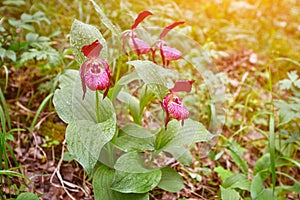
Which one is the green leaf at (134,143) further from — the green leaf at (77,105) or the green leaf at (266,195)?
the green leaf at (266,195)

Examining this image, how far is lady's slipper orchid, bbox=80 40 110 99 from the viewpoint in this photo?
0.98 m

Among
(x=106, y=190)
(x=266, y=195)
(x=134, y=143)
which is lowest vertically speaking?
(x=266, y=195)

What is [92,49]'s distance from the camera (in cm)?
99

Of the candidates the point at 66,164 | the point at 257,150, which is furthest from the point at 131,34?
the point at 257,150

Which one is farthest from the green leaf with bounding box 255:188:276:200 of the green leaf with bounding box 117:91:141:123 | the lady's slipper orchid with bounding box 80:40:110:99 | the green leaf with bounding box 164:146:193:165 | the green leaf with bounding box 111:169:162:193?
the lady's slipper orchid with bounding box 80:40:110:99

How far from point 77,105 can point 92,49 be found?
26cm

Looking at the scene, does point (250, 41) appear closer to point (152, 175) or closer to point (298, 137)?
point (298, 137)

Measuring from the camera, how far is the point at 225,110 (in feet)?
6.24

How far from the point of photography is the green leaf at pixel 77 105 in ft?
3.82

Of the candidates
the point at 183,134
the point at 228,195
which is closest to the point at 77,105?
the point at 183,134

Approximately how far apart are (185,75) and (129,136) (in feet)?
2.88

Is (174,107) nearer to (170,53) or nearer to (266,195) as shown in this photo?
(170,53)

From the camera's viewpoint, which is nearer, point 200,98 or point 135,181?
point 135,181

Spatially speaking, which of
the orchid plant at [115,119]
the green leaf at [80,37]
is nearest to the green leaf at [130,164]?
the orchid plant at [115,119]
